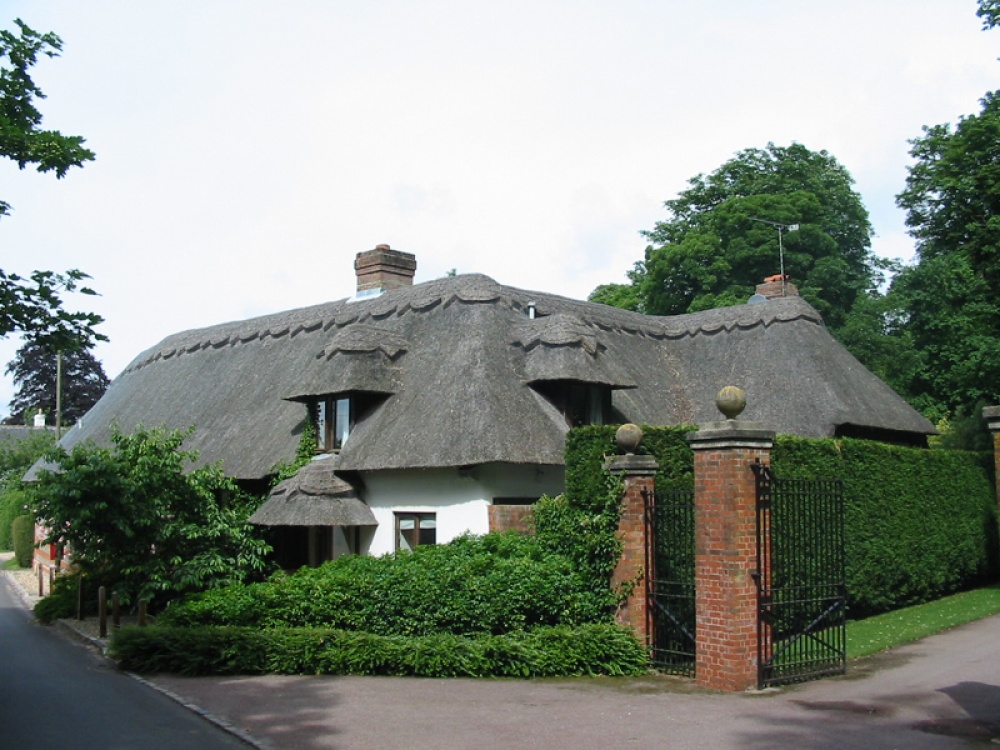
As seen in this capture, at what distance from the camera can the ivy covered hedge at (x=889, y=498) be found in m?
15.4

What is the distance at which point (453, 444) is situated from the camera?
18.5 m

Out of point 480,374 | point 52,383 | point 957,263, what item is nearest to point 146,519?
point 480,374

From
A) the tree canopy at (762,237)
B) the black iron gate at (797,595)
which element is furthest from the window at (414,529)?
the tree canopy at (762,237)

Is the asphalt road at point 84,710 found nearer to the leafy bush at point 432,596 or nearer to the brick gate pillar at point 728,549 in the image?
the leafy bush at point 432,596

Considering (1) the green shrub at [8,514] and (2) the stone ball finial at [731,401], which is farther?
(1) the green shrub at [8,514]

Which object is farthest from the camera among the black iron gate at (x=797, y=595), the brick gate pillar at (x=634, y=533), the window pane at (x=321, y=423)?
the window pane at (x=321, y=423)

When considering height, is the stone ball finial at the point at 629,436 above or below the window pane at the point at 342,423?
below

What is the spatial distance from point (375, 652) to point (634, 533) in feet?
12.5

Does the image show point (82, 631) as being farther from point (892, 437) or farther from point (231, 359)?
point (892, 437)

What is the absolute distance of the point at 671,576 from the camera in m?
13.8

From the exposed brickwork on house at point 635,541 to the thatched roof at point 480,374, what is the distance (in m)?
4.34

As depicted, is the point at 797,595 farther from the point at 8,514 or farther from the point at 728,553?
the point at 8,514

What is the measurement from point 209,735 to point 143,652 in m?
4.76

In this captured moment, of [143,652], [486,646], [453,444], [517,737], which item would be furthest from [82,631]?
[517,737]
